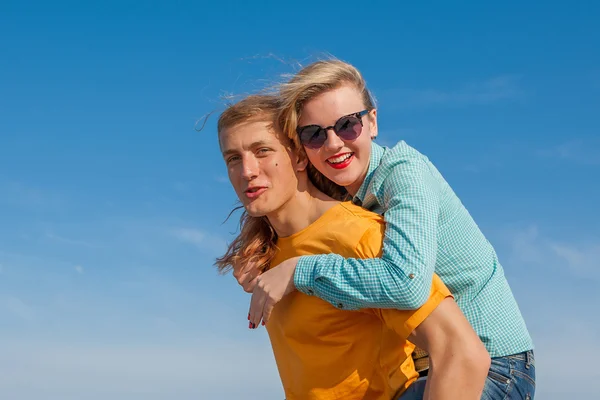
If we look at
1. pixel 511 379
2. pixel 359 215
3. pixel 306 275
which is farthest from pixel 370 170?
pixel 511 379

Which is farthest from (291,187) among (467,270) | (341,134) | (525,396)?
(525,396)

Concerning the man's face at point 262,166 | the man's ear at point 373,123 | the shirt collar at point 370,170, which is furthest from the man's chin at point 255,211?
the man's ear at point 373,123

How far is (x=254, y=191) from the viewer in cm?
549

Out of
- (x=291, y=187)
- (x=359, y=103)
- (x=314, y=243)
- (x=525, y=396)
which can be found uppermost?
(x=359, y=103)

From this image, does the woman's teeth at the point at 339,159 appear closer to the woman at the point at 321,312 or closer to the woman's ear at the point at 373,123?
the woman at the point at 321,312

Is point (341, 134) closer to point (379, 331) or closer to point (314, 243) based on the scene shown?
point (314, 243)

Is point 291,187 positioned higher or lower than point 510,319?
higher

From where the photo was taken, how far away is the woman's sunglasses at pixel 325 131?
545 cm

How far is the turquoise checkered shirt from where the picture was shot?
4480 mm

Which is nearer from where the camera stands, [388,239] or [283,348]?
[388,239]

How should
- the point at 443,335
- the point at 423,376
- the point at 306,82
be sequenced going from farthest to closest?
the point at 306,82
the point at 423,376
the point at 443,335

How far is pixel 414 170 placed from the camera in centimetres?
499

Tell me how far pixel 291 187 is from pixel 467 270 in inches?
56.3

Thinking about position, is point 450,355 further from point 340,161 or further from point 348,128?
point 348,128
